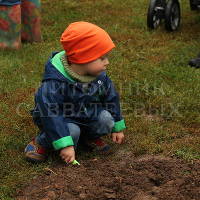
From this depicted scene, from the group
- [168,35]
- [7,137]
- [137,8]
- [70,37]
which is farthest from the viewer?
[137,8]

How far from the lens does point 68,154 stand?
12.5 feet

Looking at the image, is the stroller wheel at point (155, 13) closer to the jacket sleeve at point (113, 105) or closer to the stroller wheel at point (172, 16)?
the stroller wheel at point (172, 16)

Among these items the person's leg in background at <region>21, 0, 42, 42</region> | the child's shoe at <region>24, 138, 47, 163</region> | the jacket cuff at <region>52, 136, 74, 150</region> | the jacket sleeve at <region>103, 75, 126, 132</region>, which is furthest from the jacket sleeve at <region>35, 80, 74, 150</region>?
the person's leg in background at <region>21, 0, 42, 42</region>

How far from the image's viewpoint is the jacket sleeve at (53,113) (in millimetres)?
3775

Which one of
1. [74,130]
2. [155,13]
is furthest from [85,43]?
[155,13]

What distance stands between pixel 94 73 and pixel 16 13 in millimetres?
3293

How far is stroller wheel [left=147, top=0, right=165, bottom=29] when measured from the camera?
7.55 metres

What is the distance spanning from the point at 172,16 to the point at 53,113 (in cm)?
442

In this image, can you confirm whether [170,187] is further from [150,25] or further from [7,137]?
[150,25]

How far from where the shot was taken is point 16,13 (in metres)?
6.83

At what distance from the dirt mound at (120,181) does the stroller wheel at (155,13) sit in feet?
13.0

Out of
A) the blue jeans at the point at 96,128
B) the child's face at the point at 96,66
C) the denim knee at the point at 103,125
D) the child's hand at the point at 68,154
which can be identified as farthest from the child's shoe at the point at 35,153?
the child's face at the point at 96,66

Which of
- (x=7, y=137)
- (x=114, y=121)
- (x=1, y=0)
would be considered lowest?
(x=7, y=137)

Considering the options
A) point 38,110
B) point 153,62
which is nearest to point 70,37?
point 38,110
